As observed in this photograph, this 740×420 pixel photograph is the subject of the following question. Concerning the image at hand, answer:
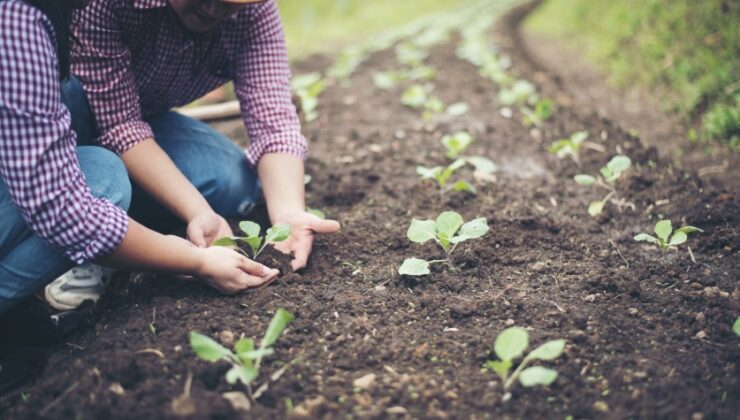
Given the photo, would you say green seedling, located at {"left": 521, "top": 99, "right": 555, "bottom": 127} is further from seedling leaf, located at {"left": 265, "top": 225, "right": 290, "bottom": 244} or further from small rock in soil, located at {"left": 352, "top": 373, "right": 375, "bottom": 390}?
small rock in soil, located at {"left": 352, "top": 373, "right": 375, "bottom": 390}

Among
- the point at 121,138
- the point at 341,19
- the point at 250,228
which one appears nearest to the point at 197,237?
the point at 250,228

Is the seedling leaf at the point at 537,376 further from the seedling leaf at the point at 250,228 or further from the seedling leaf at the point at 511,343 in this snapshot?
the seedling leaf at the point at 250,228

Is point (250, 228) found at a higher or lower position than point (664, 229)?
higher

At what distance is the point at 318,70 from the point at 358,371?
4.23 metres

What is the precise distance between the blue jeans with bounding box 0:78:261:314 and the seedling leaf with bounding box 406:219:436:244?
792 millimetres

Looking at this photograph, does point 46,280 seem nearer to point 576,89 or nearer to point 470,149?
point 470,149

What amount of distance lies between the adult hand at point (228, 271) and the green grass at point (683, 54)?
2.56 m

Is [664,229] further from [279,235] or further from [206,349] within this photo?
[206,349]

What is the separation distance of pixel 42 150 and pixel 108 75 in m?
0.66

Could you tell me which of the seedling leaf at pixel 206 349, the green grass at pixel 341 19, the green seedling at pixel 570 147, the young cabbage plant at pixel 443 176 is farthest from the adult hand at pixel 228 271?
the green grass at pixel 341 19

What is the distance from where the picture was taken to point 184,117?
261cm

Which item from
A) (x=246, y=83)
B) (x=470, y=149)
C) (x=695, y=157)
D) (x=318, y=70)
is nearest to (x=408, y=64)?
(x=318, y=70)

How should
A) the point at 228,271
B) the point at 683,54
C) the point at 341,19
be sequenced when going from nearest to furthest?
the point at 228,271
the point at 683,54
the point at 341,19

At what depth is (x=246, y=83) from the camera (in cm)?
241
